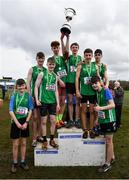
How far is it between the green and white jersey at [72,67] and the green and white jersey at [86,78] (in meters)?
0.39

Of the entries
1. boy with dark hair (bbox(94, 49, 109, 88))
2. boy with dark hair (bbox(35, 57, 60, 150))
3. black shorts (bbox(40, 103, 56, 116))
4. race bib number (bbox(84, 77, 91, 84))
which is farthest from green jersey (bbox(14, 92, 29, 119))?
boy with dark hair (bbox(94, 49, 109, 88))

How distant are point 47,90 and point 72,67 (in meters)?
0.92

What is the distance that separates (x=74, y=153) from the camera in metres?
6.75

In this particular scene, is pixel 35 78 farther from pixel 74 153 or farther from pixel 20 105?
pixel 74 153

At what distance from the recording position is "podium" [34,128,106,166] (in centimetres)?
673

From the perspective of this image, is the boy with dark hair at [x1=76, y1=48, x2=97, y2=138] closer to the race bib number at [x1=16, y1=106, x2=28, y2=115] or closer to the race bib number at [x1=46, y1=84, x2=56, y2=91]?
the race bib number at [x1=46, y1=84, x2=56, y2=91]

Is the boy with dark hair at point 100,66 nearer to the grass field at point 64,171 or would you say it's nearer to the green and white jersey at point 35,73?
the green and white jersey at point 35,73

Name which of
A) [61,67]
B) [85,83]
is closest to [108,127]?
[85,83]

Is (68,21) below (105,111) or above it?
above

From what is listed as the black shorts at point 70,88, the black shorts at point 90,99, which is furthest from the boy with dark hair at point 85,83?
the black shorts at point 70,88

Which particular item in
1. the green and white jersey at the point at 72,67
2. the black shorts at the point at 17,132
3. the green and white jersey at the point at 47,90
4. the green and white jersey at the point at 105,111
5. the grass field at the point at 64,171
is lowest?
the grass field at the point at 64,171

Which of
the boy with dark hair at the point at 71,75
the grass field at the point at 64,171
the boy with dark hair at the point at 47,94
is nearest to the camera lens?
the grass field at the point at 64,171

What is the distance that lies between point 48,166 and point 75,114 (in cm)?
136

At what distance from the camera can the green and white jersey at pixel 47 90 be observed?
6699mm
